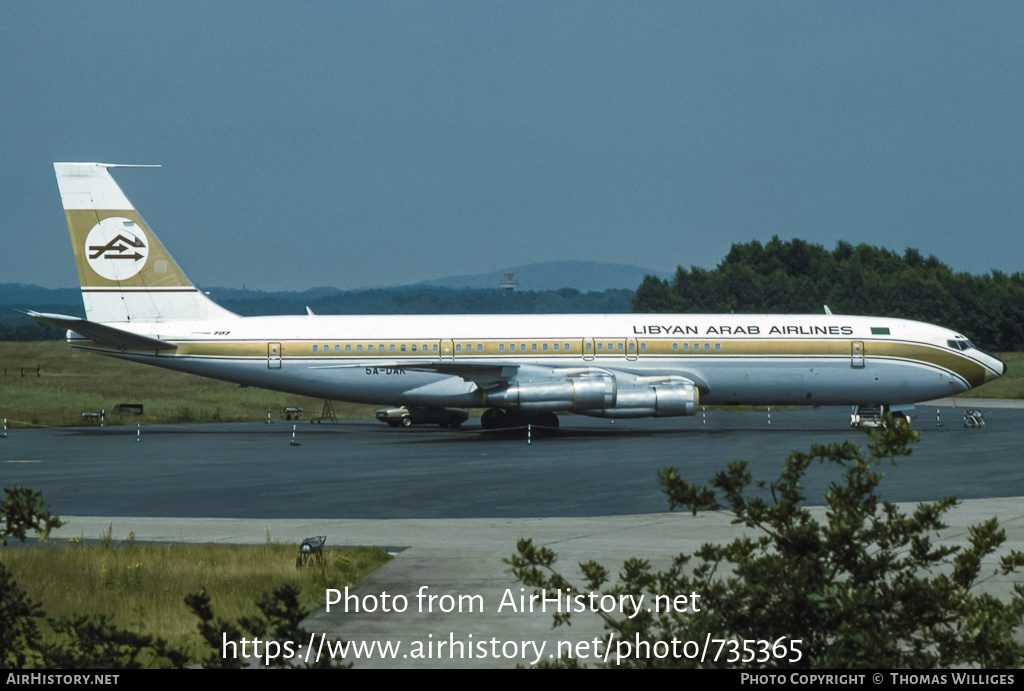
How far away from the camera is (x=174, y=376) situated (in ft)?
256

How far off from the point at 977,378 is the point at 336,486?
1039 inches

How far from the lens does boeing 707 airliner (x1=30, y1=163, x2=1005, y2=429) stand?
3747 centimetres

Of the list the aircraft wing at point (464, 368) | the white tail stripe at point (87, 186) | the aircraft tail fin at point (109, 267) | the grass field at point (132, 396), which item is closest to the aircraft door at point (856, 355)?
the aircraft wing at point (464, 368)

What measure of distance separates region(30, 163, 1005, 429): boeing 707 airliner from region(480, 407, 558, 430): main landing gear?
1081mm

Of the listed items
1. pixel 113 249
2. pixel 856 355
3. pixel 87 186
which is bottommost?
pixel 856 355

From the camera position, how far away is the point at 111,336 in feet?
122

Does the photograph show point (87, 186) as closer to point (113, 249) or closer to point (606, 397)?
point (113, 249)

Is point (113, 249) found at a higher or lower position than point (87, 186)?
lower

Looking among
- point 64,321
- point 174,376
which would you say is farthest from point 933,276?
point 64,321

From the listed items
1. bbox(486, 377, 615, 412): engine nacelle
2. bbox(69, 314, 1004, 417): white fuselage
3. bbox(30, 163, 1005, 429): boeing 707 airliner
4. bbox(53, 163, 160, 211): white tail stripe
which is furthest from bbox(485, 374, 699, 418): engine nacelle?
bbox(53, 163, 160, 211): white tail stripe

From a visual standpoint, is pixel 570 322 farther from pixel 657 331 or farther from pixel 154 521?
pixel 154 521

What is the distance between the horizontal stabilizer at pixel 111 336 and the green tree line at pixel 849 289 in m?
61.1

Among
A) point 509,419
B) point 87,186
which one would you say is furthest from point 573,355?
point 87,186

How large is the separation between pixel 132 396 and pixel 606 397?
33440mm
